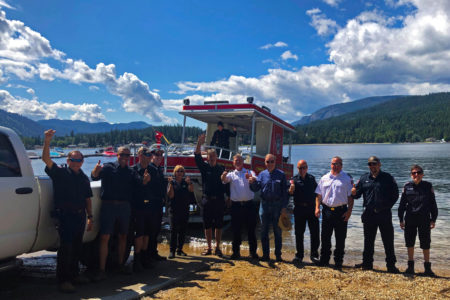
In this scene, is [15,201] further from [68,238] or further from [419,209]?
[419,209]

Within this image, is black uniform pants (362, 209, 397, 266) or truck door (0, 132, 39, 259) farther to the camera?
black uniform pants (362, 209, 397, 266)

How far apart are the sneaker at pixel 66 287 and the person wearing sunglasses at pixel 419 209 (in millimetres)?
5322

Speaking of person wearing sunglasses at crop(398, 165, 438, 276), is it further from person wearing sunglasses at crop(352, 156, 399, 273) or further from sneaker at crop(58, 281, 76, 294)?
sneaker at crop(58, 281, 76, 294)

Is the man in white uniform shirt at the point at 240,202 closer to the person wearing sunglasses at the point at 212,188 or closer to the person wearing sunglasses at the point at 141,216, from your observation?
the person wearing sunglasses at the point at 212,188

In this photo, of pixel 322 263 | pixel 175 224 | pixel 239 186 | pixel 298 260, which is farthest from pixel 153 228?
pixel 322 263

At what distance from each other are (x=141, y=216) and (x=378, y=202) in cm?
402

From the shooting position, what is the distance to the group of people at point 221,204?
4695 mm

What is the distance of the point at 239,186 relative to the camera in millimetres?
6844

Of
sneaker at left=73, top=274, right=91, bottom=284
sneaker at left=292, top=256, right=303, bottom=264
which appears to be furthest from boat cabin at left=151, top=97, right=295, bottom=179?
sneaker at left=73, top=274, right=91, bottom=284

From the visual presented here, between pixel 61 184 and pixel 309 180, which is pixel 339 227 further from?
pixel 61 184

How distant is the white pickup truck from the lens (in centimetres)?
407

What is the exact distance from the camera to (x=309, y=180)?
22.1 ft

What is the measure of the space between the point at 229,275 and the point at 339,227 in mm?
2205

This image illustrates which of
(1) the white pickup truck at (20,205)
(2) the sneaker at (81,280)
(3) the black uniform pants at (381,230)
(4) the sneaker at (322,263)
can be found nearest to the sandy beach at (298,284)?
(4) the sneaker at (322,263)
